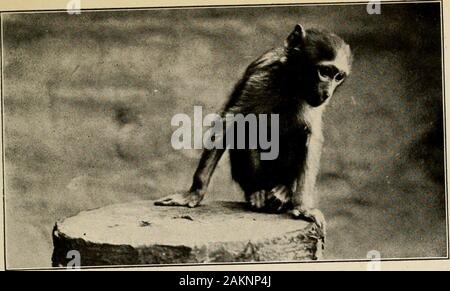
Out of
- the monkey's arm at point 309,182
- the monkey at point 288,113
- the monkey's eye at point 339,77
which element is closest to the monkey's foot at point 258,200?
the monkey at point 288,113

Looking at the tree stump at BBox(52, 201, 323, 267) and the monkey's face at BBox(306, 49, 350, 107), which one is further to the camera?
the monkey's face at BBox(306, 49, 350, 107)

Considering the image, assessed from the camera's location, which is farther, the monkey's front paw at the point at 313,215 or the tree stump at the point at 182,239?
the monkey's front paw at the point at 313,215

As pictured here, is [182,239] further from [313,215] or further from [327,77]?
[327,77]

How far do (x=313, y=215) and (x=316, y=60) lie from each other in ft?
1.75

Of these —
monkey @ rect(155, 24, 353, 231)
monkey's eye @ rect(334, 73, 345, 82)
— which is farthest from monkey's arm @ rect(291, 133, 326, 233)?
monkey's eye @ rect(334, 73, 345, 82)

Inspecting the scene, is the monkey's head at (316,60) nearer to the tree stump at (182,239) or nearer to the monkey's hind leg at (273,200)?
the monkey's hind leg at (273,200)

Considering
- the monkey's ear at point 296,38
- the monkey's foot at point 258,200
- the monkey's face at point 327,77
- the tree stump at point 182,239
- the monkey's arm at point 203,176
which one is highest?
the monkey's ear at point 296,38

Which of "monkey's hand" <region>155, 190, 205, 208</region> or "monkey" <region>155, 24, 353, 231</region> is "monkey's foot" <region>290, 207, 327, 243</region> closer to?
"monkey" <region>155, 24, 353, 231</region>

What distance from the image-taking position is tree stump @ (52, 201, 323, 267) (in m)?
2.14

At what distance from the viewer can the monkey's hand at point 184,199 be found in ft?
7.54

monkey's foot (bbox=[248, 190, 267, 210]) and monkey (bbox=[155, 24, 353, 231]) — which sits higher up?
monkey (bbox=[155, 24, 353, 231])

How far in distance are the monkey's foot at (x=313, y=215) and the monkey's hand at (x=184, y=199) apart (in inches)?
12.9

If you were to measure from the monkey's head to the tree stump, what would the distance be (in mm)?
457
